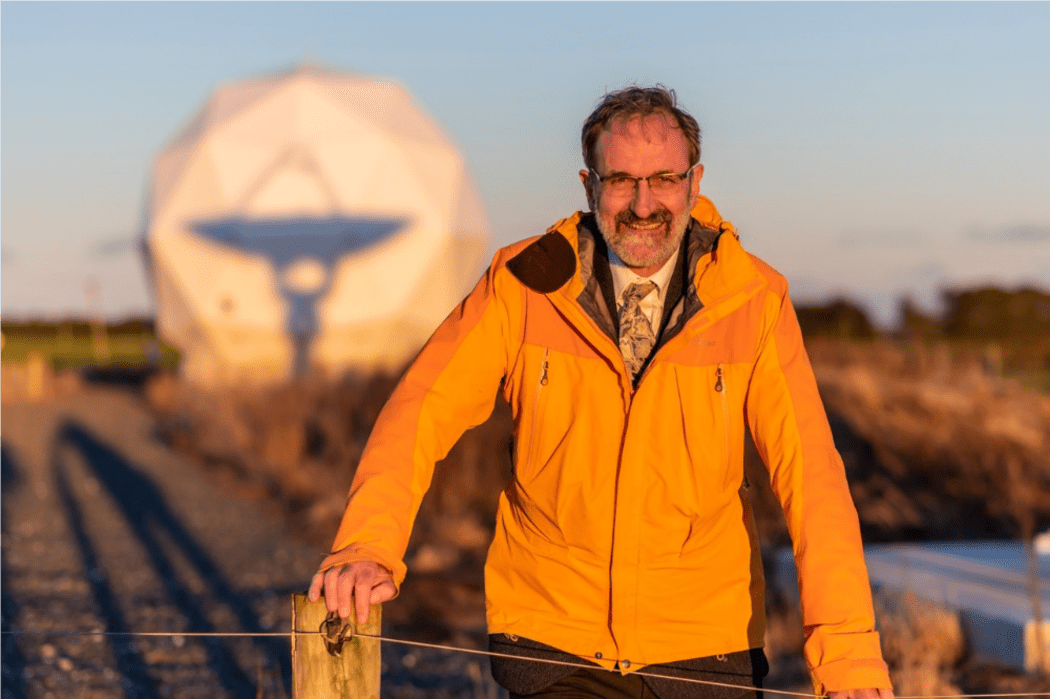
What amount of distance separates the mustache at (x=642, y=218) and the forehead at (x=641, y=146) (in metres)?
0.09

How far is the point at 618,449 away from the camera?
2.73 meters

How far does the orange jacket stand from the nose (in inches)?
5.6

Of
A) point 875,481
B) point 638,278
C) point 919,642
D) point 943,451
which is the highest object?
point 638,278

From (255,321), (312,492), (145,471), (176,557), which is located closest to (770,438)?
(176,557)

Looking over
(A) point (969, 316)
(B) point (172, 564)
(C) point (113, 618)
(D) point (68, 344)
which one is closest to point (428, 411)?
(C) point (113, 618)

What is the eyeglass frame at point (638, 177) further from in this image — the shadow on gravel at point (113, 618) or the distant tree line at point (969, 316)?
the distant tree line at point (969, 316)

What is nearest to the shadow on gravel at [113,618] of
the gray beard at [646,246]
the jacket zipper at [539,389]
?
the jacket zipper at [539,389]

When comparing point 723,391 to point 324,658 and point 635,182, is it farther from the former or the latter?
point 324,658

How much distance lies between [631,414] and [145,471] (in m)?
14.8

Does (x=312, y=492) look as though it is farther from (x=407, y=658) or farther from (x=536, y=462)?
(x=536, y=462)

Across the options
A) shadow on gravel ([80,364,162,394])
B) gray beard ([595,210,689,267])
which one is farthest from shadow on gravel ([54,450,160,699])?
shadow on gravel ([80,364,162,394])

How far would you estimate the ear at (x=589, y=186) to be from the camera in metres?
2.91

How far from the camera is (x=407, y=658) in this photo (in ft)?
23.0

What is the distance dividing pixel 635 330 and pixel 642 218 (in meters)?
0.23
